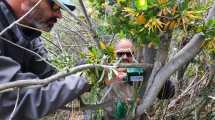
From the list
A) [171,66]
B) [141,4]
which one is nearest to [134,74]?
[171,66]

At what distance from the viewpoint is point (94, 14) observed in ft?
9.10

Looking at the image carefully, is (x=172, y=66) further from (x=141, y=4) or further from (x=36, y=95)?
(x=36, y=95)

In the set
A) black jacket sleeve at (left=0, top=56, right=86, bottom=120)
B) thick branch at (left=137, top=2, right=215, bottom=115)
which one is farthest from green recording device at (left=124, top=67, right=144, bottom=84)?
black jacket sleeve at (left=0, top=56, right=86, bottom=120)

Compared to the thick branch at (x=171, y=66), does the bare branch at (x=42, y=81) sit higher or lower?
higher

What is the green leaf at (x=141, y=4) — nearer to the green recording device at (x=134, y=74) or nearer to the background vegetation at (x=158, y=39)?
the background vegetation at (x=158, y=39)

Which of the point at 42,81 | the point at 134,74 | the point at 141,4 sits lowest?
the point at 134,74

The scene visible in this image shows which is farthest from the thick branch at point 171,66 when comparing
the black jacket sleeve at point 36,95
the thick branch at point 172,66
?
the black jacket sleeve at point 36,95

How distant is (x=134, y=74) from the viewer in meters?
2.33

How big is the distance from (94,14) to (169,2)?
0.88 meters

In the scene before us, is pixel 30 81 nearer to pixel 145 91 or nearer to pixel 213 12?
pixel 145 91

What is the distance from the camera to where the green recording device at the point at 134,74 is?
2244 mm

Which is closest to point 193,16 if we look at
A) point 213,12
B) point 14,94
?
point 213,12

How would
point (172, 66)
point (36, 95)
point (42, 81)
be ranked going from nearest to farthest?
point (42, 81) → point (36, 95) → point (172, 66)

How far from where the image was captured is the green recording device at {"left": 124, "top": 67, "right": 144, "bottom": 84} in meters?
2.24
